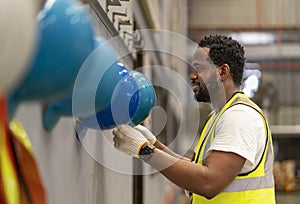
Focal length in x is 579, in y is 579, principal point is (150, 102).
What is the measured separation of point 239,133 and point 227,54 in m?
0.37

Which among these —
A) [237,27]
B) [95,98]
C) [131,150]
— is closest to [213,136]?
[131,150]

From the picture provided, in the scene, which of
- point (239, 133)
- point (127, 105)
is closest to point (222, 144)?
point (239, 133)

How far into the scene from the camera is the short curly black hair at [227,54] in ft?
7.16

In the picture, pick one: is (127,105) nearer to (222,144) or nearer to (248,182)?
(222,144)

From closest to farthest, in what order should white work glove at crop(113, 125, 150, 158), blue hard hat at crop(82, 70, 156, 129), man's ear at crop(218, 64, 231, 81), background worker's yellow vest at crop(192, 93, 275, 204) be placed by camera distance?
blue hard hat at crop(82, 70, 156, 129)
white work glove at crop(113, 125, 150, 158)
background worker's yellow vest at crop(192, 93, 275, 204)
man's ear at crop(218, 64, 231, 81)

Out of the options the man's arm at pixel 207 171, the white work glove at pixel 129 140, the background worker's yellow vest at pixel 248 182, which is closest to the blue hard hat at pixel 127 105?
the white work glove at pixel 129 140

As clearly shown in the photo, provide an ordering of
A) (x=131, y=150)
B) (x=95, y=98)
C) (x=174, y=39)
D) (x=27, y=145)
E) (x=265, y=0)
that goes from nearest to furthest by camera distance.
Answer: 1. (x=27, y=145)
2. (x=95, y=98)
3. (x=131, y=150)
4. (x=174, y=39)
5. (x=265, y=0)

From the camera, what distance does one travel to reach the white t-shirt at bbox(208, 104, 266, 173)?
76.3 inches

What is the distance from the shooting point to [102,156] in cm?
249

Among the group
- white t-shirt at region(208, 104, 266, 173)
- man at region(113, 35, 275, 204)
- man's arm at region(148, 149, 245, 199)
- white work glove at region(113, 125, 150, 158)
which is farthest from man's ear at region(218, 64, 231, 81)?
white work glove at region(113, 125, 150, 158)

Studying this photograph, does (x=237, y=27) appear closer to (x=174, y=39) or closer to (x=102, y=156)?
(x=174, y=39)

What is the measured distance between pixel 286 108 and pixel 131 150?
31.6ft

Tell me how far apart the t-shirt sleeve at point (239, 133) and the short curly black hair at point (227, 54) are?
225 mm

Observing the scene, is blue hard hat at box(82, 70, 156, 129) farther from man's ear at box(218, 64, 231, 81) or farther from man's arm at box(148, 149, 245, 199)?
man's ear at box(218, 64, 231, 81)
